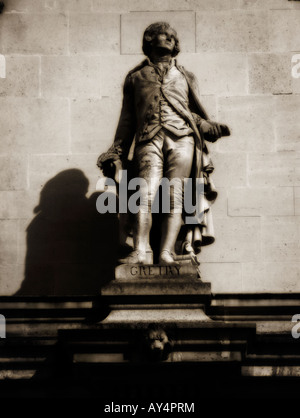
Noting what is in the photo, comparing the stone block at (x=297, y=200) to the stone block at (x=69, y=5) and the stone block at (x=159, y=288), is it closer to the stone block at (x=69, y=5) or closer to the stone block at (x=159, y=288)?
the stone block at (x=159, y=288)

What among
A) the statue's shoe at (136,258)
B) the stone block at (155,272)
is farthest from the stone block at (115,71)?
the stone block at (155,272)

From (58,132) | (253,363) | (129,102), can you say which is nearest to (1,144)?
(58,132)

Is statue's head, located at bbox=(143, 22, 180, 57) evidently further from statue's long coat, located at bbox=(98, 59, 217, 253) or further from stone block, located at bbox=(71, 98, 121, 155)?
stone block, located at bbox=(71, 98, 121, 155)

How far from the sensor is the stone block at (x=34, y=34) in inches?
601

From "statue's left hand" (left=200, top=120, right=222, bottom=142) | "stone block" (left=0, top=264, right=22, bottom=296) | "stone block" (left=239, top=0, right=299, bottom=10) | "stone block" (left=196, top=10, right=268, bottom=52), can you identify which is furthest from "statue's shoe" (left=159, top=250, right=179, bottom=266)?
"stone block" (left=239, top=0, right=299, bottom=10)

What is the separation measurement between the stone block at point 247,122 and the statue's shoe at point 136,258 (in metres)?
2.35

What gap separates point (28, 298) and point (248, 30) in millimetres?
4038

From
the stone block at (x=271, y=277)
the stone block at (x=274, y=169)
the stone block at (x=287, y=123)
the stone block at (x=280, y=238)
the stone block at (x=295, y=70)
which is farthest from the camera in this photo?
the stone block at (x=295, y=70)

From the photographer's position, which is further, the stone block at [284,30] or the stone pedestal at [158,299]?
the stone block at [284,30]

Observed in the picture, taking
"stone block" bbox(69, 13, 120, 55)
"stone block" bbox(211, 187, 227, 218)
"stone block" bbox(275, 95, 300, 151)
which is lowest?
"stone block" bbox(211, 187, 227, 218)

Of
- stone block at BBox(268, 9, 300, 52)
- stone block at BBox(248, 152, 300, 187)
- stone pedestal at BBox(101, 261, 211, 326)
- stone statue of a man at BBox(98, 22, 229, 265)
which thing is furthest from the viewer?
stone block at BBox(268, 9, 300, 52)

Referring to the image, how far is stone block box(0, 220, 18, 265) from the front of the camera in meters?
14.6

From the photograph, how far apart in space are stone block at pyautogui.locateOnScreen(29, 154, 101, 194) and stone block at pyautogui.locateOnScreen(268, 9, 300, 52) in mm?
2283
